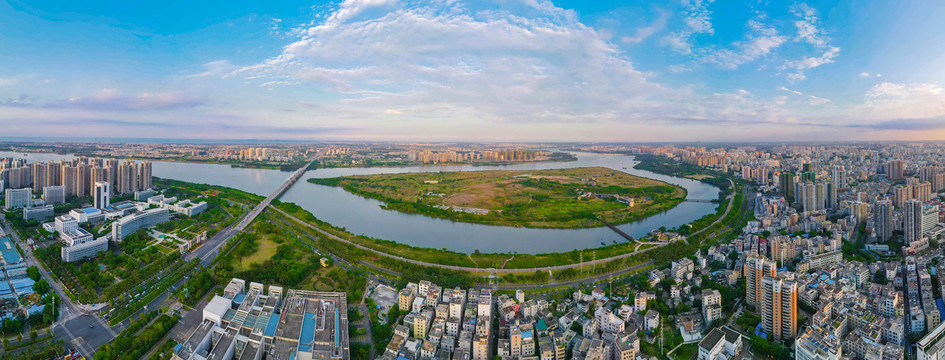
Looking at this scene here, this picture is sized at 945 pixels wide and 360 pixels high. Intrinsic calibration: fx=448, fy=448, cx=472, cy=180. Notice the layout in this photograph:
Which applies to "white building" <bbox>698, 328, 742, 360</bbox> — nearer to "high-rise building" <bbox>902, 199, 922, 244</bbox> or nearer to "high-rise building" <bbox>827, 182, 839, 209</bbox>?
"high-rise building" <bbox>902, 199, 922, 244</bbox>

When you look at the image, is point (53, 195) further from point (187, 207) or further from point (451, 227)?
point (451, 227)

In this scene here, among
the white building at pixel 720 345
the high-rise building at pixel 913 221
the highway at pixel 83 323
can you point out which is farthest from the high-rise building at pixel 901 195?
the highway at pixel 83 323

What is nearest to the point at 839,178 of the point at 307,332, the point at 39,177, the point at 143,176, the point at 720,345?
the point at 720,345

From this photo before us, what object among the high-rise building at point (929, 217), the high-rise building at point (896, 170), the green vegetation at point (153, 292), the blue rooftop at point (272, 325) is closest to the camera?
the blue rooftop at point (272, 325)

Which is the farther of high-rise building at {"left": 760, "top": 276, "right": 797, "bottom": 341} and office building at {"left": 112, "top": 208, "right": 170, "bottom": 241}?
office building at {"left": 112, "top": 208, "right": 170, "bottom": 241}

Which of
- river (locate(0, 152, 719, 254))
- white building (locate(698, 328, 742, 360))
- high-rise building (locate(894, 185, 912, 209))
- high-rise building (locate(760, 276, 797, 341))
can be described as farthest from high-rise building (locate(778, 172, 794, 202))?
white building (locate(698, 328, 742, 360))

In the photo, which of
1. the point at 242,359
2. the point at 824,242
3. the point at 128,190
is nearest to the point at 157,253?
the point at 242,359

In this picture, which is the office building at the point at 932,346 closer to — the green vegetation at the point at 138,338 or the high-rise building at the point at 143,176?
the green vegetation at the point at 138,338
